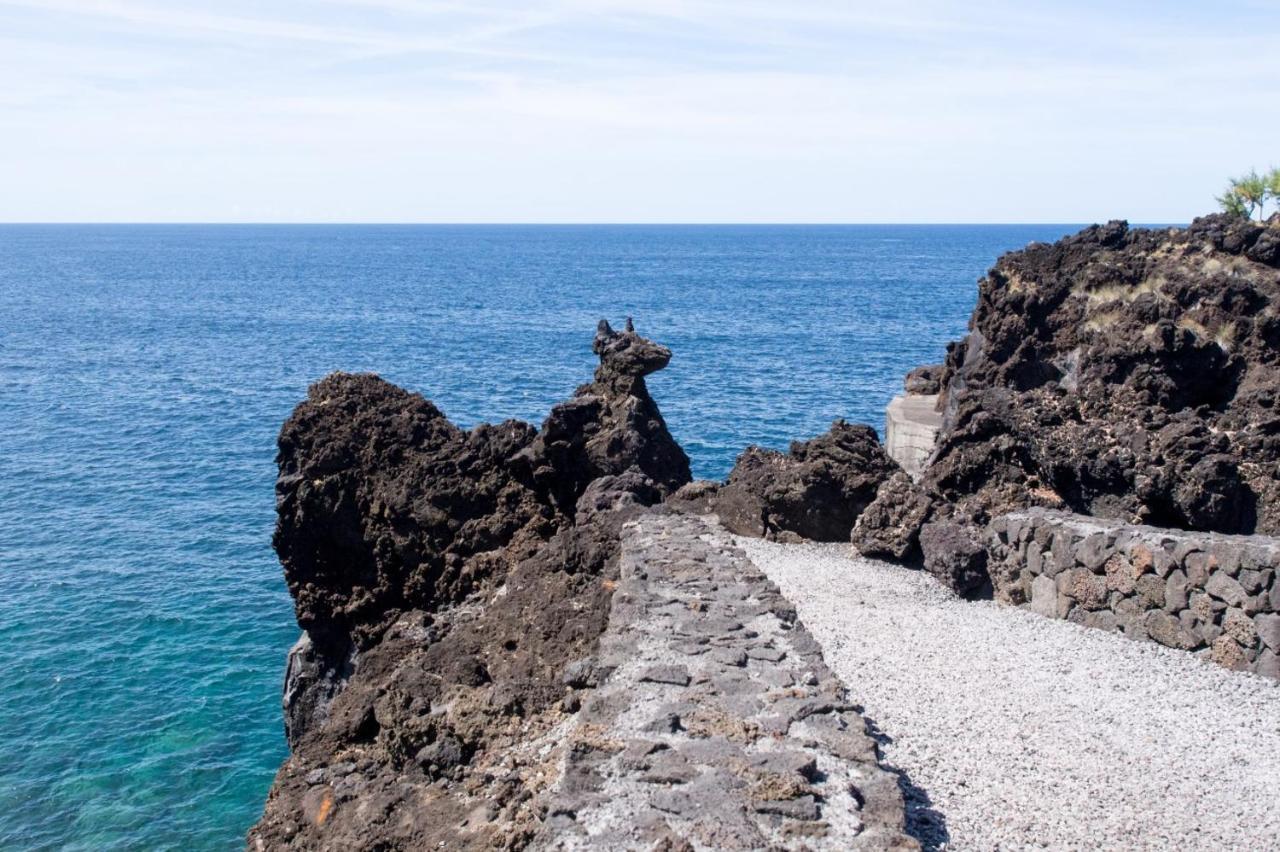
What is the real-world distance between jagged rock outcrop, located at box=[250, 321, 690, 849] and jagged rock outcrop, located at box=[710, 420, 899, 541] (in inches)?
62.8

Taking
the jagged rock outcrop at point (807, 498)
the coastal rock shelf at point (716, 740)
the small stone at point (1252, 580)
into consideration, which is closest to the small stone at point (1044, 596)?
the small stone at point (1252, 580)

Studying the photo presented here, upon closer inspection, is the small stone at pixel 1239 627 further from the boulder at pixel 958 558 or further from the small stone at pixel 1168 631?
the boulder at pixel 958 558

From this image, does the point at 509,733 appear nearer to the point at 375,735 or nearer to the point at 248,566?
the point at 375,735

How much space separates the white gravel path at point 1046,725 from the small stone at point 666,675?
Result: 1.89 metres

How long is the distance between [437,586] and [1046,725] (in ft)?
27.0

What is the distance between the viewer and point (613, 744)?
8016mm

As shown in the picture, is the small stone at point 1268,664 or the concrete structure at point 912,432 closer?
the small stone at point 1268,664

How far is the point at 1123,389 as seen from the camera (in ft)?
61.4

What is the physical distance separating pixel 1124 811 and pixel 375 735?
7.01 metres

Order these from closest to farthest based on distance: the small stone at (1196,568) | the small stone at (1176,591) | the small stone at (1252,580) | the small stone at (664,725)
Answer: the small stone at (664,725), the small stone at (1252,580), the small stone at (1196,568), the small stone at (1176,591)

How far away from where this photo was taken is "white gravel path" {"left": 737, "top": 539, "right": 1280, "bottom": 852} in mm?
8938

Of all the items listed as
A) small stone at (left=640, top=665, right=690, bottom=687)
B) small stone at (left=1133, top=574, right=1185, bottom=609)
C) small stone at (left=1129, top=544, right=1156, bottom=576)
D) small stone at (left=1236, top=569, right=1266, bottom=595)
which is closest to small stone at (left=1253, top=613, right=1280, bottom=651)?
small stone at (left=1236, top=569, right=1266, bottom=595)

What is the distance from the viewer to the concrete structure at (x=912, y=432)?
91.1ft

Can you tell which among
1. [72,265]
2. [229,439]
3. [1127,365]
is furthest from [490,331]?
[72,265]
